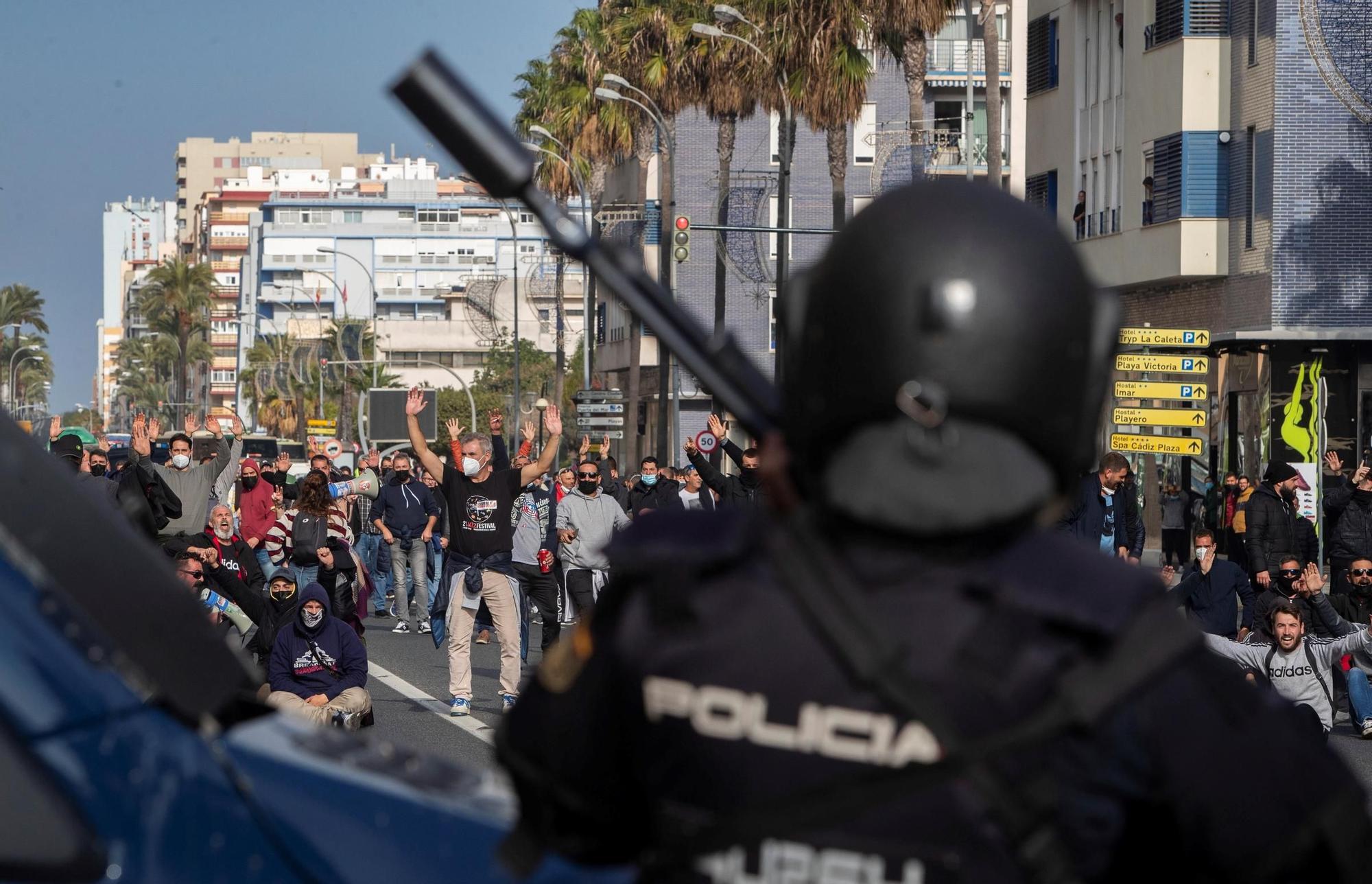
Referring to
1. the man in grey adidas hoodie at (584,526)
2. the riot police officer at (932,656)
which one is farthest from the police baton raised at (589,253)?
the man in grey adidas hoodie at (584,526)

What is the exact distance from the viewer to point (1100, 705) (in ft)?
4.91

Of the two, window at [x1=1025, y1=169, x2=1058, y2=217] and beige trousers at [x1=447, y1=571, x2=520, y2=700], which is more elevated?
window at [x1=1025, y1=169, x2=1058, y2=217]

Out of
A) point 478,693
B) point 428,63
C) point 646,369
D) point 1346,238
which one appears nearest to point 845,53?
point 1346,238

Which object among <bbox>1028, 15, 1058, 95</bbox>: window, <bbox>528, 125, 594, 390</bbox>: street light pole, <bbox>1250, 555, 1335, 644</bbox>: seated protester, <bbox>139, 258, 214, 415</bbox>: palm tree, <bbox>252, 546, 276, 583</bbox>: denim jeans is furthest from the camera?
<bbox>139, 258, 214, 415</bbox>: palm tree

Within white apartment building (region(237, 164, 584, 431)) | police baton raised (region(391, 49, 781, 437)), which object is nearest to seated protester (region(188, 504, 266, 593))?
police baton raised (region(391, 49, 781, 437))

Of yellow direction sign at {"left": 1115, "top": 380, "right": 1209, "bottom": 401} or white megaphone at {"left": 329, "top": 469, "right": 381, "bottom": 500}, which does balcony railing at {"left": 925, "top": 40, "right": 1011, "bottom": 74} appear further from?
white megaphone at {"left": 329, "top": 469, "right": 381, "bottom": 500}

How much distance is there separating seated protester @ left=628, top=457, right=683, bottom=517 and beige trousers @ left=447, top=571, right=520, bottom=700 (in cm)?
715

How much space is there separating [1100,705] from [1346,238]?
31246mm

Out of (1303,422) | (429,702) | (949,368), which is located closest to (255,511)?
(429,702)

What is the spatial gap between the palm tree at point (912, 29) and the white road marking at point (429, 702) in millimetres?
15165

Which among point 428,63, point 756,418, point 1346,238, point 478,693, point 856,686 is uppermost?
point 1346,238

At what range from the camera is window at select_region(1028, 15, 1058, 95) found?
38.8 metres

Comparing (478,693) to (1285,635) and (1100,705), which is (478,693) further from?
(1100,705)

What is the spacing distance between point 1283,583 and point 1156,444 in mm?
8859
